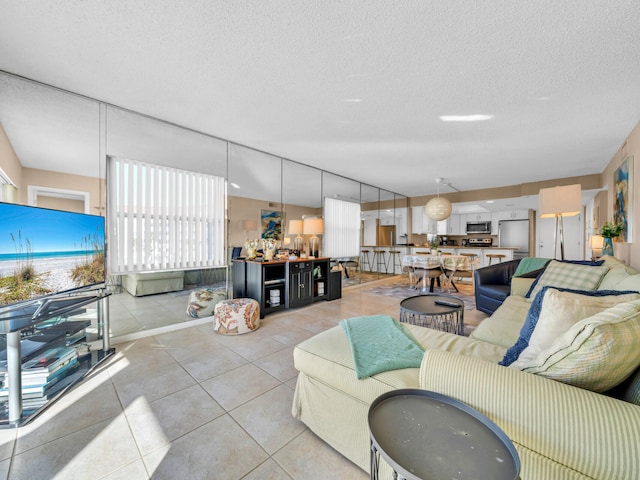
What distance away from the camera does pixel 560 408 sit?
815mm

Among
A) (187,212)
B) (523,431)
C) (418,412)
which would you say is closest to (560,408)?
(523,431)

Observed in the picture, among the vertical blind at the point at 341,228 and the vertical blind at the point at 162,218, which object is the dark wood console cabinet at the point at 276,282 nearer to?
the vertical blind at the point at 162,218

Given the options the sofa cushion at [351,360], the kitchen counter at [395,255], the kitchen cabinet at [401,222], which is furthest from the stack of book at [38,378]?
the kitchen cabinet at [401,222]

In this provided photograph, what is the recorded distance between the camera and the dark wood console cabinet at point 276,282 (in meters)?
3.75

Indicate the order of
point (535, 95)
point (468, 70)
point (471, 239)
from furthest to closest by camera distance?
point (471, 239)
point (535, 95)
point (468, 70)

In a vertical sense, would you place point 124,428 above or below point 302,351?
below

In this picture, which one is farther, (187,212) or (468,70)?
(187,212)

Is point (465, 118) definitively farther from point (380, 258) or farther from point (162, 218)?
point (380, 258)

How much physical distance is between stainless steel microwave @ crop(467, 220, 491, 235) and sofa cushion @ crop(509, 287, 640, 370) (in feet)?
25.0

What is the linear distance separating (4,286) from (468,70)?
353 centimetres

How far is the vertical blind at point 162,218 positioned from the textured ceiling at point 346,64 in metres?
0.57

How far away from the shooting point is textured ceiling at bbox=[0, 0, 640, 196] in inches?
62.0

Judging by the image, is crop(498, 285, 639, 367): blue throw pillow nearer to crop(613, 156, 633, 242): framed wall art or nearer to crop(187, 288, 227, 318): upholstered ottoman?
crop(613, 156, 633, 242): framed wall art

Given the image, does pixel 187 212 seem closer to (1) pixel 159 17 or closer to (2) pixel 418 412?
(1) pixel 159 17
